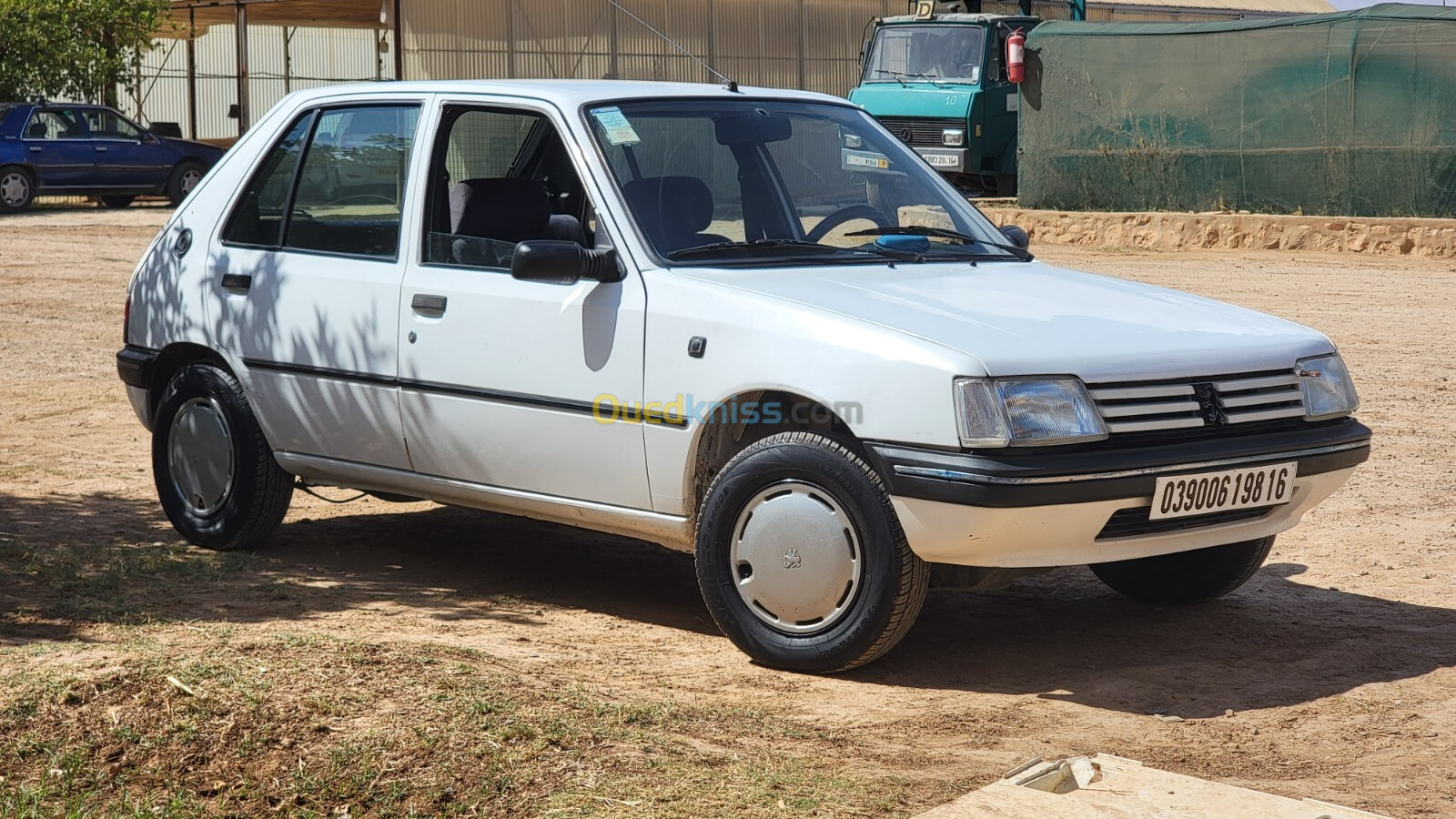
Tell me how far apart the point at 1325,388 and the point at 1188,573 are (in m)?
1.04

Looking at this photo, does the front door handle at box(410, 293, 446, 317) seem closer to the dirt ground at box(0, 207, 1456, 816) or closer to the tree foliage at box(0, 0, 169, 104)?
the dirt ground at box(0, 207, 1456, 816)

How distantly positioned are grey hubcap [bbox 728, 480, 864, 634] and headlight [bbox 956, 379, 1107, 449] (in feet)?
1.74

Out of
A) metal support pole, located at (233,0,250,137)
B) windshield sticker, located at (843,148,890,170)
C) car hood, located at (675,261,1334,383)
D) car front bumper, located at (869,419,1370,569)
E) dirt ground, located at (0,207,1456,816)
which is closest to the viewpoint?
dirt ground, located at (0,207,1456,816)

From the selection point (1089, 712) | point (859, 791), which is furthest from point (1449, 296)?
point (859, 791)

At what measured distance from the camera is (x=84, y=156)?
27.7 m

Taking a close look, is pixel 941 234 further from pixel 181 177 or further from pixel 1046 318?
pixel 181 177

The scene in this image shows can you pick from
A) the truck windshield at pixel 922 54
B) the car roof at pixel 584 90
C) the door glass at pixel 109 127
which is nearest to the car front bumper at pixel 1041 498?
the car roof at pixel 584 90

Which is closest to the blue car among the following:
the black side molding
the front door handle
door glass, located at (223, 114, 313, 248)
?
the black side molding

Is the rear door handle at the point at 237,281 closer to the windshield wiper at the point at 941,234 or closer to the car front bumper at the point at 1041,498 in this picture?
the windshield wiper at the point at 941,234

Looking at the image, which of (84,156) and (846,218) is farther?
(84,156)

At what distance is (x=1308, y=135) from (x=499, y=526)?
13.6 meters

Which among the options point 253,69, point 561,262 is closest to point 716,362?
point 561,262

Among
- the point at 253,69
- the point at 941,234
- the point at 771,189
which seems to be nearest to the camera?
the point at 771,189

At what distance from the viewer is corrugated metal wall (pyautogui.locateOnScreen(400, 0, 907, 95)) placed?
35.1m
